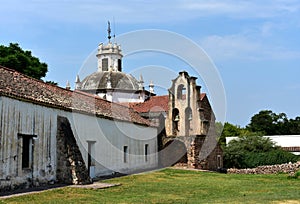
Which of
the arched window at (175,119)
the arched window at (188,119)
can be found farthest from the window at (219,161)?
the arched window at (175,119)

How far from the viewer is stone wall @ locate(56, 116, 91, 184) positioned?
19.7m

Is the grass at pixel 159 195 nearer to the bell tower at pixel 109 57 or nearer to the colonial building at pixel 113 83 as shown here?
the colonial building at pixel 113 83

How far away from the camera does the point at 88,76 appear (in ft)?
174

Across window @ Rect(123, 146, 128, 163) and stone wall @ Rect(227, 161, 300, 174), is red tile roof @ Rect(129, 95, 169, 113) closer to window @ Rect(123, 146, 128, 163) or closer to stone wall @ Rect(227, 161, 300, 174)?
stone wall @ Rect(227, 161, 300, 174)

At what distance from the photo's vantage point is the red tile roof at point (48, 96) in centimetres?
1809

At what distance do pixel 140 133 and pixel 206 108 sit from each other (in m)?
8.10

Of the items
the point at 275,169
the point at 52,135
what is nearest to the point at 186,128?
the point at 275,169

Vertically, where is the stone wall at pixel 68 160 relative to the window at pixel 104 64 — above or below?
below

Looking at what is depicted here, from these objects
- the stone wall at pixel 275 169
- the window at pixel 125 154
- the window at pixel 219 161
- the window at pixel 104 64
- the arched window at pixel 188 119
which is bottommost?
the stone wall at pixel 275 169

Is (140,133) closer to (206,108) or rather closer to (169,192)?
(206,108)

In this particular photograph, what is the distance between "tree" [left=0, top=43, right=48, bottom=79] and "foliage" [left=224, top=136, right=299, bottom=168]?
810 inches

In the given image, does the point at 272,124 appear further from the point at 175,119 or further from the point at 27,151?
the point at 27,151

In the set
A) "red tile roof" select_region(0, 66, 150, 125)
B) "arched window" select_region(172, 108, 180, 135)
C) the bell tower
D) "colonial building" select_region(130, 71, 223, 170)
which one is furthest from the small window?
the bell tower

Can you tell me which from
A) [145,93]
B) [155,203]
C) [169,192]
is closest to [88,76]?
[145,93]
